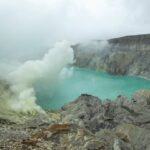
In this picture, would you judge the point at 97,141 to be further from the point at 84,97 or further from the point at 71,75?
the point at 71,75

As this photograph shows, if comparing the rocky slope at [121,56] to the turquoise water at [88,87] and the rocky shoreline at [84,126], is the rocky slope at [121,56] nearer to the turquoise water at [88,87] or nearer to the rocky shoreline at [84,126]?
the turquoise water at [88,87]

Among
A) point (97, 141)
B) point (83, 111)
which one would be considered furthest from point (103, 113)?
point (97, 141)

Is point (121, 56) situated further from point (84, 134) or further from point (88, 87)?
point (84, 134)

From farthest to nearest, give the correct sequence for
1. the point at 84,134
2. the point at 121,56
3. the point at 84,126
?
1. the point at 121,56
2. the point at 84,126
3. the point at 84,134

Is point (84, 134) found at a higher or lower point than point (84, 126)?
lower

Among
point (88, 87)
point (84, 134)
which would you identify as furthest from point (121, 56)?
point (84, 134)

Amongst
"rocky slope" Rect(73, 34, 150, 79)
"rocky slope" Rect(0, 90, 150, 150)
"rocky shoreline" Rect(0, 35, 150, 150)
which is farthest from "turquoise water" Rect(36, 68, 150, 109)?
"rocky slope" Rect(0, 90, 150, 150)

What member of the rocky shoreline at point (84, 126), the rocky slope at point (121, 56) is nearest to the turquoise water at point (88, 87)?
the rocky slope at point (121, 56)
